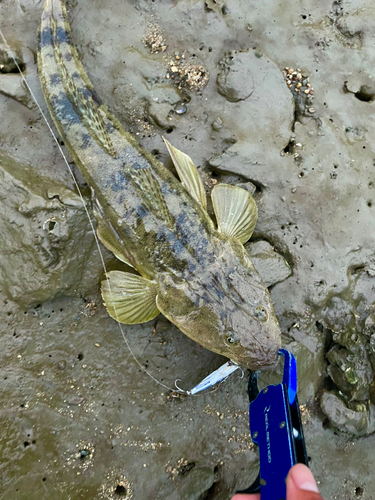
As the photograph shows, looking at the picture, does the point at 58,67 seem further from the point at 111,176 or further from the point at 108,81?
the point at 111,176

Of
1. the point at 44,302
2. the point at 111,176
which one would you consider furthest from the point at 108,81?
the point at 44,302

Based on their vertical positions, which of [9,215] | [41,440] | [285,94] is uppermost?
[285,94]

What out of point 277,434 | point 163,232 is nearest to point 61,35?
point 163,232

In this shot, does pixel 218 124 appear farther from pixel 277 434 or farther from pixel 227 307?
pixel 277 434

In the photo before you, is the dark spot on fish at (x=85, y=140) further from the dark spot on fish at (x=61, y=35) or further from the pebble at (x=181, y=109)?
the dark spot on fish at (x=61, y=35)

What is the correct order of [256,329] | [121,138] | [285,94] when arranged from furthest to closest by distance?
[285,94], [121,138], [256,329]

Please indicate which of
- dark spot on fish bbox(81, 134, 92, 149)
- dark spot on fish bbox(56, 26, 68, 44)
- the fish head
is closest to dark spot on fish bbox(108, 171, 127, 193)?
dark spot on fish bbox(81, 134, 92, 149)

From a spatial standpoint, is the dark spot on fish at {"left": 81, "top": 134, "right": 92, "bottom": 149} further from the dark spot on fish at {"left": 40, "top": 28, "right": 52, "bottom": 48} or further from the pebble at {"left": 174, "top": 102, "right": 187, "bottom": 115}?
the dark spot on fish at {"left": 40, "top": 28, "right": 52, "bottom": 48}
